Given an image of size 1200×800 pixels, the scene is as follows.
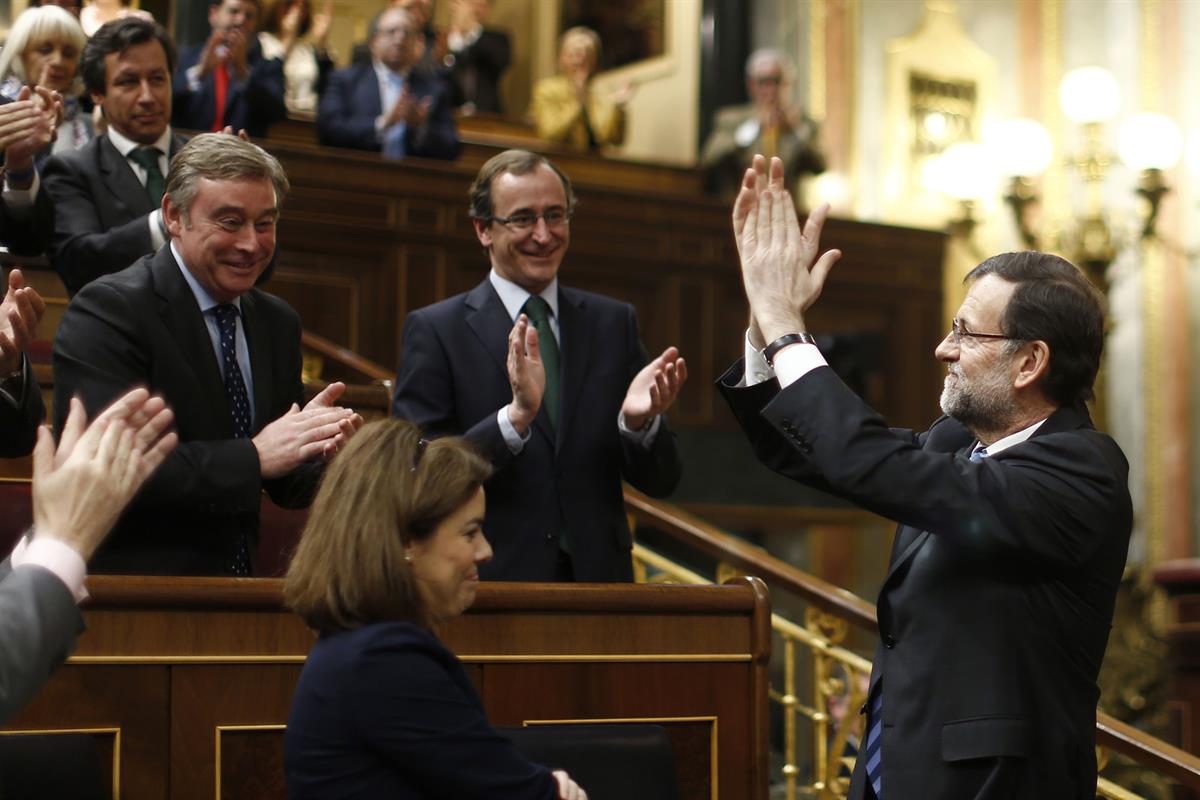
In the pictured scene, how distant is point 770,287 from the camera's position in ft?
8.16

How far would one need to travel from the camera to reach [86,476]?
1.76m

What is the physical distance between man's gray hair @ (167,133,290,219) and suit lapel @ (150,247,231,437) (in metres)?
0.14

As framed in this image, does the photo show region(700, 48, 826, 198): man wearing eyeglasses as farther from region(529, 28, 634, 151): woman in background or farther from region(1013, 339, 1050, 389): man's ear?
region(1013, 339, 1050, 389): man's ear

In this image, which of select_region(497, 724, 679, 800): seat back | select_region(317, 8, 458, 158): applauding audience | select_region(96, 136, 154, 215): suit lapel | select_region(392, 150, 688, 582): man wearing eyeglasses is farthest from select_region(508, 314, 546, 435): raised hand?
select_region(317, 8, 458, 158): applauding audience

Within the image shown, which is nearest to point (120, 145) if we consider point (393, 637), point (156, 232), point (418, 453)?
point (156, 232)

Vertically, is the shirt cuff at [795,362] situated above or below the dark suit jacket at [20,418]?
above

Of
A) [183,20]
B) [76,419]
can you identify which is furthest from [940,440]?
[183,20]

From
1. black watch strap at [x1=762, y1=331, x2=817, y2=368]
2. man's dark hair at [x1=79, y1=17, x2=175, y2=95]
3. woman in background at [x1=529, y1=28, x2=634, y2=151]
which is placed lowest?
black watch strap at [x1=762, y1=331, x2=817, y2=368]

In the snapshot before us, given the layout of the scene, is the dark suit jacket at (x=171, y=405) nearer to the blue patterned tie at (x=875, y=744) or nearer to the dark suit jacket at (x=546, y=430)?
the dark suit jacket at (x=546, y=430)

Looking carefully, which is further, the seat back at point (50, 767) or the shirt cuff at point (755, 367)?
the shirt cuff at point (755, 367)

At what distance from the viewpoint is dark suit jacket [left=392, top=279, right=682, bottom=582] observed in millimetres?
3424

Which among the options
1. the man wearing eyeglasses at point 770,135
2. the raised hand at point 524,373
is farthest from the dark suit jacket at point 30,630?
the man wearing eyeglasses at point 770,135

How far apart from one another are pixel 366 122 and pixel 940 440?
15.4 ft

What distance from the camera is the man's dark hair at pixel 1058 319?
8.10 feet
